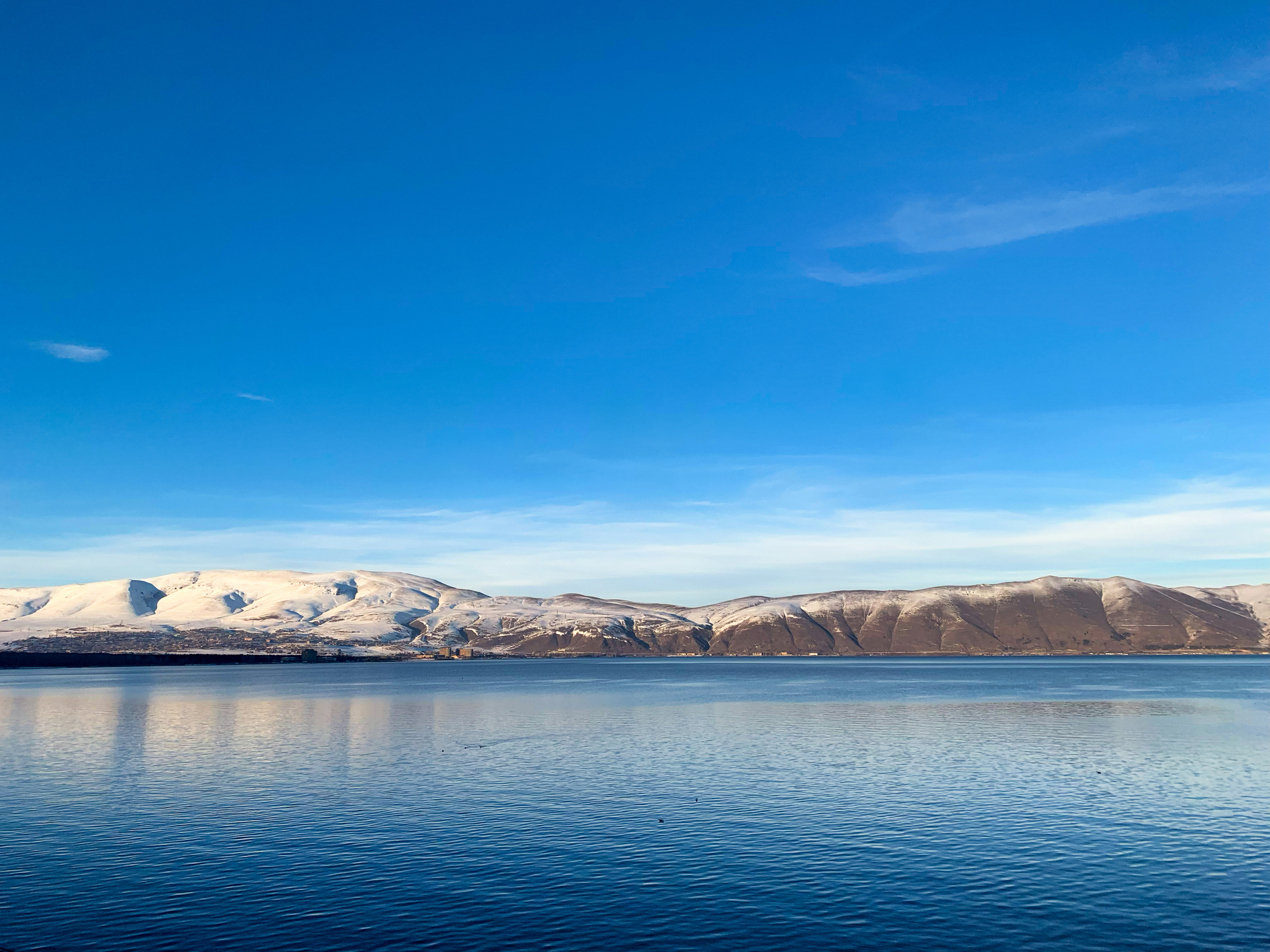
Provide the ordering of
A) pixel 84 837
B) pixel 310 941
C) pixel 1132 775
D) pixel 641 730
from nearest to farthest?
pixel 310 941
pixel 84 837
pixel 1132 775
pixel 641 730

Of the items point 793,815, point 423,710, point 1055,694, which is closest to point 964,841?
point 793,815

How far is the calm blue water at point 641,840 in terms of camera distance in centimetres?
3050

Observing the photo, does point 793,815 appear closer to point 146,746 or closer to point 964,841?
point 964,841

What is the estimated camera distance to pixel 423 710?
416 ft

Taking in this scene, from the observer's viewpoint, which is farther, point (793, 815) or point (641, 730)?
point (641, 730)

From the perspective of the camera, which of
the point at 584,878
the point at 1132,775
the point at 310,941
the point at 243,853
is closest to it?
the point at 310,941

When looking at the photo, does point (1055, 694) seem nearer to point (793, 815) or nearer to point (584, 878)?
point (793, 815)

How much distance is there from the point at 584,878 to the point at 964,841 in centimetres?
1886

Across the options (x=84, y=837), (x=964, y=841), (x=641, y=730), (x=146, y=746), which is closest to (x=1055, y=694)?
(x=641, y=730)

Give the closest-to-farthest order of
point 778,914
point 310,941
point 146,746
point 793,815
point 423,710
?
1. point 310,941
2. point 778,914
3. point 793,815
4. point 146,746
5. point 423,710

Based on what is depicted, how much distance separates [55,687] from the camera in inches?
7682

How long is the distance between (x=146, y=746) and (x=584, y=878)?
63979 millimetres

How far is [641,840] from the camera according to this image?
43625 mm

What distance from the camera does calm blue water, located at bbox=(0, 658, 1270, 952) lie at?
3050cm
